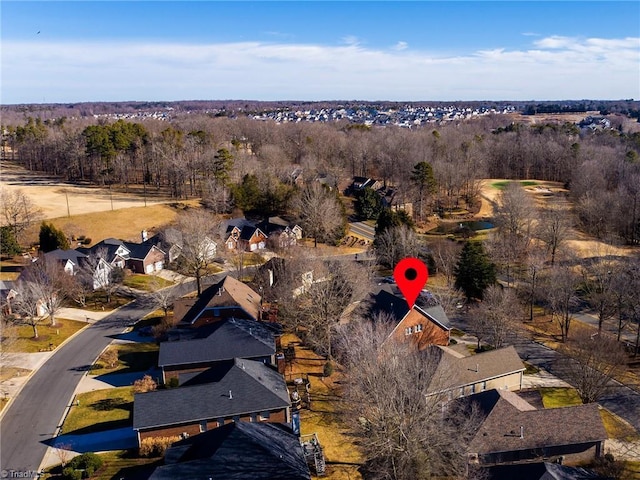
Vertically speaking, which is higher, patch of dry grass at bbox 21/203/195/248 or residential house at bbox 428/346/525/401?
patch of dry grass at bbox 21/203/195/248

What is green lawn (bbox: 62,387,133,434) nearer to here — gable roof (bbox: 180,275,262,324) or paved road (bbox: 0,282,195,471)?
paved road (bbox: 0,282,195,471)

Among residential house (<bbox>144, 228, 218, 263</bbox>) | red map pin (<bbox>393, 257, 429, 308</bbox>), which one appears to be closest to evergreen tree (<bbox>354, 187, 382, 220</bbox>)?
residential house (<bbox>144, 228, 218, 263</bbox>)

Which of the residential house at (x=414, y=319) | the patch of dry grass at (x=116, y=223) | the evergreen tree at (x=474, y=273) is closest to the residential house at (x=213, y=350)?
the residential house at (x=414, y=319)

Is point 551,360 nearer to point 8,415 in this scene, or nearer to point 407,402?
point 407,402

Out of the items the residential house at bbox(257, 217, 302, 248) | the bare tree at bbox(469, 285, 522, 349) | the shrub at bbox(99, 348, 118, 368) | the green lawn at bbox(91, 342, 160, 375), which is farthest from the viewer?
the residential house at bbox(257, 217, 302, 248)

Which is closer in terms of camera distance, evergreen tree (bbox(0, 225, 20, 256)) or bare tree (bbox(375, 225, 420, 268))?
bare tree (bbox(375, 225, 420, 268))

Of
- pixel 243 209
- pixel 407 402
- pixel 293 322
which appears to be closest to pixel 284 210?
pixel 243 209
